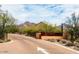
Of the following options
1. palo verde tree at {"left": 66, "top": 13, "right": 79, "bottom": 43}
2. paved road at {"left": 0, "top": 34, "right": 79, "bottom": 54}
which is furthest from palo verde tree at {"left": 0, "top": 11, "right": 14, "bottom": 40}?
palo verde tree at {"left": 66, "top": 13, "right": 79, "bottom": 43}

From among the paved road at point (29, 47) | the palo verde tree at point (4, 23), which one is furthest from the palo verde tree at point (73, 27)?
the palo verde tree at point (4, 23)

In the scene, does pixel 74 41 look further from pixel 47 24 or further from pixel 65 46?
pixel 47 24

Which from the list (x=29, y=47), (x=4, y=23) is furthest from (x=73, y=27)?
(x=4, y=23)

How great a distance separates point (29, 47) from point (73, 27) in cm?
34

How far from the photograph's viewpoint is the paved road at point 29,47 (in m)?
2.11

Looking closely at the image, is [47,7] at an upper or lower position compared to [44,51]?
upper

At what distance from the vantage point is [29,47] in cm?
212

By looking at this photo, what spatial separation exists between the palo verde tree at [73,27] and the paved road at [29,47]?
0.09 meters

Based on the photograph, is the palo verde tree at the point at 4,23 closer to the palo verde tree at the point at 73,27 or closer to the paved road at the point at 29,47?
the paved road at the point at 29,47

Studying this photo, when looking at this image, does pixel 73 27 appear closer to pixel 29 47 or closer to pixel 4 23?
pixel 29 47

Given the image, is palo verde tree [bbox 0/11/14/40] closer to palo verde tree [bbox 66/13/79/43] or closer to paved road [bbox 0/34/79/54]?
paved road [bbox 0/34/79/54]

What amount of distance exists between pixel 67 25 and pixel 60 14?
0.30ft
